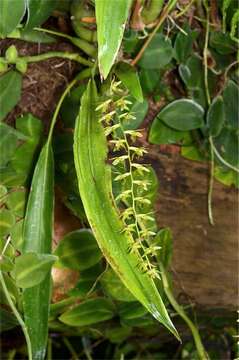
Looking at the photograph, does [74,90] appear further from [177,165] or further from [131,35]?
[177,165]

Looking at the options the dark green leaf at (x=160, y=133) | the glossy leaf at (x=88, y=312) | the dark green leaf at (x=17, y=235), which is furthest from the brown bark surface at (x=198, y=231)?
the dark green leaf at (x=17, y=235)

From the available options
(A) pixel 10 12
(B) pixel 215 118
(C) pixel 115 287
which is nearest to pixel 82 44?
(A) pixel 10 12

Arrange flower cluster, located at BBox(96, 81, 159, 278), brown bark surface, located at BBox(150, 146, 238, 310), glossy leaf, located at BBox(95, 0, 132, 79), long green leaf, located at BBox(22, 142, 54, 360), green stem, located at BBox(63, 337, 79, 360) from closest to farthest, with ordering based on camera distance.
→ glossy leaf, located at BBox(95, 0, 132, 79)
flower cluster, located at BBox(96, 81, 159, 278)
long green leaf, located at BBox(22, 142, 54, 360)
brown bark surface, located at BBox(150, 146, 238, 310)
green stem, located at BBox(63, 337, 79, 360)

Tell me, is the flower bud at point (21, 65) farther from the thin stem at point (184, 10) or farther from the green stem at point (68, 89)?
the thin stem at point (184, 10)

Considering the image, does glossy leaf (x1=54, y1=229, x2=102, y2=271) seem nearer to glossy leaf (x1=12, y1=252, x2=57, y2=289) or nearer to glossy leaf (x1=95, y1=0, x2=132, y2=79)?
glossy leaf (x1=12, y1=252, x2=57, y2=289)

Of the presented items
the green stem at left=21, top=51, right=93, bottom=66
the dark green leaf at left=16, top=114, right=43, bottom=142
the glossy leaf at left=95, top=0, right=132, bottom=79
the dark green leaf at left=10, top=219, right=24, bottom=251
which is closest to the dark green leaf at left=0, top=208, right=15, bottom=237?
the dark green leaf at left=10, top=219, right=24, bottom=251
